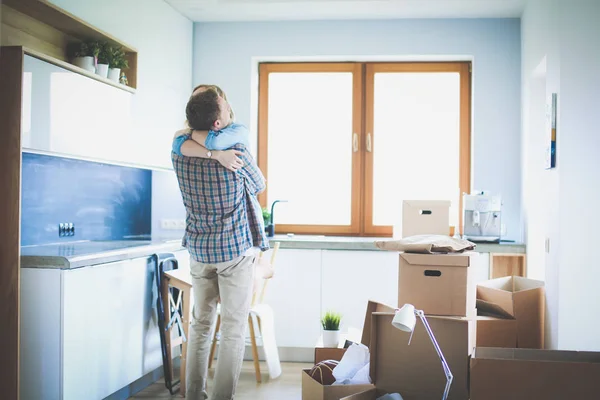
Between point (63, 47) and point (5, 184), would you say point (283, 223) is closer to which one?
point (63, 47)

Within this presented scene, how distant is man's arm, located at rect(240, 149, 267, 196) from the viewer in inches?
123

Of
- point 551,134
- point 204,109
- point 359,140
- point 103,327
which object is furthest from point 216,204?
point 359,140

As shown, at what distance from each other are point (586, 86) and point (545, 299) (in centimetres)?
111

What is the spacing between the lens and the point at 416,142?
4984 millimetres

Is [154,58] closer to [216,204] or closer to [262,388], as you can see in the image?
[216,204]

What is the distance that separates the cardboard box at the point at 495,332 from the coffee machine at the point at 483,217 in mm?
1378

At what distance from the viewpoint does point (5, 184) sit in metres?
2.69

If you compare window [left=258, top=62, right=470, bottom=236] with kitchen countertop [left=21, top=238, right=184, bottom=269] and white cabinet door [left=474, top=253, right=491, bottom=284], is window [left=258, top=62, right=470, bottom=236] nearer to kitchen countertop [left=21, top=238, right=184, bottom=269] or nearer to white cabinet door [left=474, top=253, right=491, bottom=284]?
white cabinet door [left=474, top=253, right=491, bottom=284]

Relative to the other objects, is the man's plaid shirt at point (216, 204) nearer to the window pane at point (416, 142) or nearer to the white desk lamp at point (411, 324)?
the white desk lamp at point (411, 324)

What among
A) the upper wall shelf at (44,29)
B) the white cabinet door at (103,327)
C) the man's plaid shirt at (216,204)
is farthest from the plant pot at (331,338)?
the upper wall shelf at (44,29)

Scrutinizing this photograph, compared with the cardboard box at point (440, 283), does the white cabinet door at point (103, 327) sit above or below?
below

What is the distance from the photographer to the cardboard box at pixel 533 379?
194 centimetres

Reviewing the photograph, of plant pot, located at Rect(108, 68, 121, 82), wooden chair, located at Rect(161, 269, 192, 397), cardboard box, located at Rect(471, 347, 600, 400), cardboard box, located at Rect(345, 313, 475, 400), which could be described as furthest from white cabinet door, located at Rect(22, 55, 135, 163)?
cardboard box, located at Rect(471, 347, 600, 400)

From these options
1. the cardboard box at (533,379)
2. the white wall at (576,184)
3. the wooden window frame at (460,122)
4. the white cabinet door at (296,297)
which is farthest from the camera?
the wooden window frame at (460,122)
